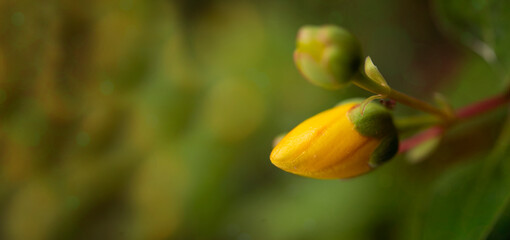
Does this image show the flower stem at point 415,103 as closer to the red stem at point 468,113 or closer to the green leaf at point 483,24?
the red stem at point 468,113

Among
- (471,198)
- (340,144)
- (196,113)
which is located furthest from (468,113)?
(196,113)

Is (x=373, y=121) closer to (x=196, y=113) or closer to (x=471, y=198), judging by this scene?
(x=471, y=198)

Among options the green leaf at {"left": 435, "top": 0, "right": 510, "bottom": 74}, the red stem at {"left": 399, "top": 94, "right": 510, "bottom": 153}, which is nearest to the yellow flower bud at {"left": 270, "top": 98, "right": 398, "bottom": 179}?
the red stem at {"left": 399, "top": 94, "right": 510, "bottom": 153}

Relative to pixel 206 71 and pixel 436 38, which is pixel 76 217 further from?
pixel 436 38

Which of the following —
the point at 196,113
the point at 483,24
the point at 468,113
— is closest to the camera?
the point at 468,113

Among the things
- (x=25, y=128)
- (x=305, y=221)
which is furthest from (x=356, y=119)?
(x=25, y=128)

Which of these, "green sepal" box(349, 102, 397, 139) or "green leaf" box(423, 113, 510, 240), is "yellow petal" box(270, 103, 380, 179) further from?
"green leaf" box(423, 113, 510, 240)
